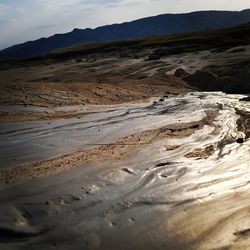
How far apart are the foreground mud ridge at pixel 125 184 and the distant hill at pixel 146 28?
147710 mm

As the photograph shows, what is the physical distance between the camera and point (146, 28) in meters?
174

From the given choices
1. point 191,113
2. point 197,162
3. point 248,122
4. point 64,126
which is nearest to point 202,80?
point 191,113

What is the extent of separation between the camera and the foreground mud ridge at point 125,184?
4.56m

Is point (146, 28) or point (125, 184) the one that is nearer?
point (125, 184)

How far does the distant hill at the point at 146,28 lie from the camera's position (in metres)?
160

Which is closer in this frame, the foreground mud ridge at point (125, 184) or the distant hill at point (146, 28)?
the foreground mud ridge at point (125, 184)

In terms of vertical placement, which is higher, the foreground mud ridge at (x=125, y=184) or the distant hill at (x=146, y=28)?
the distant hill at (x=146, y=28)

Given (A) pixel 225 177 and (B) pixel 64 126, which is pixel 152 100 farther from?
(A) pixel 225 177

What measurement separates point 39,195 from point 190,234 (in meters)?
2.18

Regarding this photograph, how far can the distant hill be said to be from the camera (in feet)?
524

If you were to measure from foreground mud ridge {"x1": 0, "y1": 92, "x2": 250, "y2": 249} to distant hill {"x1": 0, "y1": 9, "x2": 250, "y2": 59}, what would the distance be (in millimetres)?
147710

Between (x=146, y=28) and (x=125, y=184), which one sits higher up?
(x=146, y=28)

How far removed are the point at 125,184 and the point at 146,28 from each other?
6781 inches

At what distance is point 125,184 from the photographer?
20.2ft
